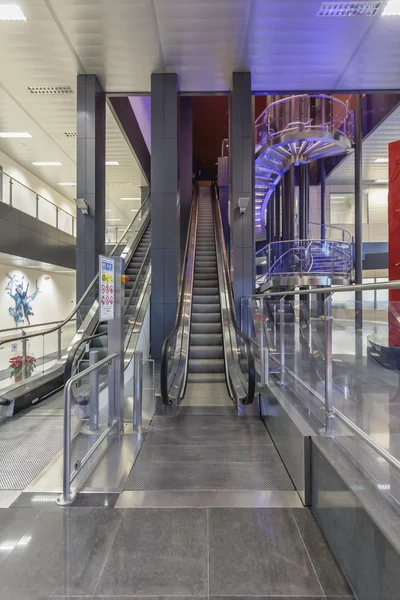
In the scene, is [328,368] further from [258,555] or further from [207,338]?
[207,338]

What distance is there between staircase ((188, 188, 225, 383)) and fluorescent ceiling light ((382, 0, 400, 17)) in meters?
5.76

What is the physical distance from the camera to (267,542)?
2055 millimetres

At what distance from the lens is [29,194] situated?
11.7m

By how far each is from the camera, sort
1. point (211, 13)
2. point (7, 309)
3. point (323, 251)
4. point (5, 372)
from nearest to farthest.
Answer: point (5, 372) < point (211, 13) < point (323, 251) < point (7, 309)

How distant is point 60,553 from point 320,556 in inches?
56.2

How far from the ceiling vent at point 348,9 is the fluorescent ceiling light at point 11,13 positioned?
16.0 ft

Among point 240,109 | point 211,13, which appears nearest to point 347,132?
point 240,109

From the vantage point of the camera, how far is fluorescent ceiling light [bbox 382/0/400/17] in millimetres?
5730

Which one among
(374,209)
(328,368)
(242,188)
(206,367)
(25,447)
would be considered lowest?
(25,447)

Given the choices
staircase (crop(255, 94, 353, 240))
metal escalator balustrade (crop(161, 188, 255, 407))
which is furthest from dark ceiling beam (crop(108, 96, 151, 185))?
staircase (crop(255, 94, 353, 240))

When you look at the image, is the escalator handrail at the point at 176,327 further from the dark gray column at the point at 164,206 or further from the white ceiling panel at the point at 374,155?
the white ceiling panel at the point at 374,155

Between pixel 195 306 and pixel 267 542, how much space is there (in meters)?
5.67

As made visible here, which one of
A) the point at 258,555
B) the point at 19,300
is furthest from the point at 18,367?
the point at 19,300

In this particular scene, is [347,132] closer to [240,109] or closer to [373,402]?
[240,109]
